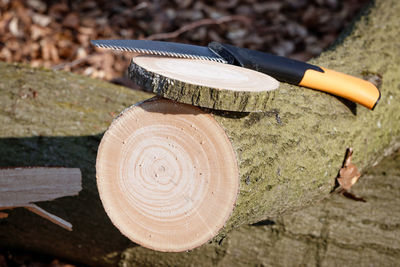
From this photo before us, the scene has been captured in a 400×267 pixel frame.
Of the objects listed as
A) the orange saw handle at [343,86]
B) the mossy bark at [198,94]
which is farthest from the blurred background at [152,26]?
the mossy bark at [198,94]

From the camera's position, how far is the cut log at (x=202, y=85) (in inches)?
49.0

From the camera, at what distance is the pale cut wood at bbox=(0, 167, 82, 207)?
191 centimetres

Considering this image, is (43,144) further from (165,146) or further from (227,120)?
(227,120)

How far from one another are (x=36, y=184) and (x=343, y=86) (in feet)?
5.34

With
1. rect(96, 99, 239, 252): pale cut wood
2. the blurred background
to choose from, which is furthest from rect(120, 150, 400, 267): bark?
the blurred background

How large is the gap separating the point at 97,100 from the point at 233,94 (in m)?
1.30

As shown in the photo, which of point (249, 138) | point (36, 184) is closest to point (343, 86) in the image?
point (249, 138)

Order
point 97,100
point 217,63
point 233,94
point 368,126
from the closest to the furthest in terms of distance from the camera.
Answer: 1. point 233,94
2. point 217,63
3. point 368,126
4. point 97,100

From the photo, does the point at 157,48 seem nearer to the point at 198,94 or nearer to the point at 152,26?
the point at 198,94

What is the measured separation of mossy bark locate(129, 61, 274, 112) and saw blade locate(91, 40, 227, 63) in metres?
0.22

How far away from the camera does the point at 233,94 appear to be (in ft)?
4.14

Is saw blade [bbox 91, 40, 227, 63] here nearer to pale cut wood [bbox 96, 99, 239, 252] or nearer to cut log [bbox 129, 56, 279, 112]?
cut log [bbox 129, 56, 279, 112]

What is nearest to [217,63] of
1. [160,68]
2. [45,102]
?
[160,68]

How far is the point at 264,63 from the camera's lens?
1.66 m
